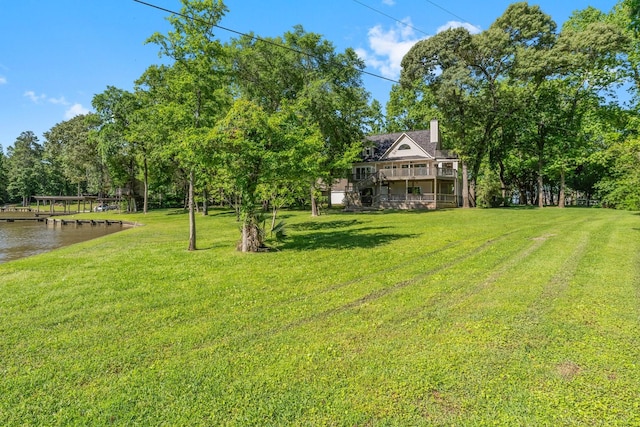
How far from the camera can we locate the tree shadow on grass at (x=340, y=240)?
11.5m

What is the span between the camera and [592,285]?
6348mm

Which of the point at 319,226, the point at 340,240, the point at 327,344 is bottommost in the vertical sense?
the point at 327,344

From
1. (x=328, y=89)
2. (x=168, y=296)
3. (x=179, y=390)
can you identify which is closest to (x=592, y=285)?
(x=179, y=390)

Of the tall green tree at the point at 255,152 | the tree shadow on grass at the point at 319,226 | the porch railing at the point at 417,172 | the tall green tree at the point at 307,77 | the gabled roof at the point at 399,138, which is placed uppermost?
the tall green tree at the point at 307,77

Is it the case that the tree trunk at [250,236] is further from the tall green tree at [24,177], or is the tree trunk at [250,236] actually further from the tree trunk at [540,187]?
the tall green tree at [24,177]

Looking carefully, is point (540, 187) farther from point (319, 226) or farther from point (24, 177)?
point (24, 177)

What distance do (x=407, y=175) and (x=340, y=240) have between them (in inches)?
835

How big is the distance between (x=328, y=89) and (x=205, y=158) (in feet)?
56.2

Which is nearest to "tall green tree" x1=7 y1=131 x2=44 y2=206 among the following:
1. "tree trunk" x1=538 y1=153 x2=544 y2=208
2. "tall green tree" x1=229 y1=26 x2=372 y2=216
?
"tall green tree" x1=229 y1=26 x2=372 y2=216

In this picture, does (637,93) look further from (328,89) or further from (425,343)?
(425,343)

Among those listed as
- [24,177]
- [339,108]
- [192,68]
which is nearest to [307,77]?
[339,108]

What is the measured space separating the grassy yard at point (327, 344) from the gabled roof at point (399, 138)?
25.7 meters

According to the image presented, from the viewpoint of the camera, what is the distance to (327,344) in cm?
432

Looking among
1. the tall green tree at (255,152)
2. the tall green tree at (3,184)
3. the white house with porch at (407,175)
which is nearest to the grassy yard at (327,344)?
the tall green tree at (255,152)
